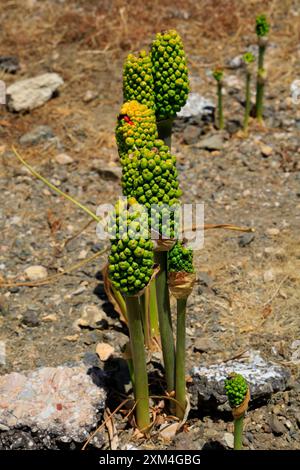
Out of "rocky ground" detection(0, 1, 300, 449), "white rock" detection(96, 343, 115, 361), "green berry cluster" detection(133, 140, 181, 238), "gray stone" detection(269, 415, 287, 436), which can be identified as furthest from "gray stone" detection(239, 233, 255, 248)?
"green berry cluster" detection(133, 140, 181, 238)

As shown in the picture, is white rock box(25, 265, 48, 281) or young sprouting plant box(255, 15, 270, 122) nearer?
white rock box(25, 265, 48, 281)

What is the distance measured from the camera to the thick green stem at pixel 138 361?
2.70m

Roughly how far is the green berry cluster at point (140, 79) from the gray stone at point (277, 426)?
1.53 m

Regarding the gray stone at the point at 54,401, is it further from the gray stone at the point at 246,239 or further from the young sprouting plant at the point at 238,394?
the gray stone at the point at 246,239

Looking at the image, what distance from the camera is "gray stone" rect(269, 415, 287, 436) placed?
3180 millimetres

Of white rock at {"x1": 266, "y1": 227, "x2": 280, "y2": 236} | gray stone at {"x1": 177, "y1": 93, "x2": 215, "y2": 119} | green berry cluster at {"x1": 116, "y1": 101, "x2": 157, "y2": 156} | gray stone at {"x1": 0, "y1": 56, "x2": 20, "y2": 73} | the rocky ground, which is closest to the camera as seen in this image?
green berry cluster at {"x1": 116, "y1": 101, "x2": 157, "y2": 156}

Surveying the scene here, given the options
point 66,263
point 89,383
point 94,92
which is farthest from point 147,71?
point 94,92

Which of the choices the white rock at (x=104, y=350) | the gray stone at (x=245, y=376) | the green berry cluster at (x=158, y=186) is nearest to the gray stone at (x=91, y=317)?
the white rock at (x=104, y=350)

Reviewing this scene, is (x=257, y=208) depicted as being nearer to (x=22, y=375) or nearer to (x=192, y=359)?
(x=192, y=359)

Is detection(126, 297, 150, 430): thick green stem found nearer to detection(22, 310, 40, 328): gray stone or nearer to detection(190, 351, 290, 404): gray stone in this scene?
detection(190, 351, 290, 404): gray stone

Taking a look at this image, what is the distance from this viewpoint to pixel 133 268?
2449mm

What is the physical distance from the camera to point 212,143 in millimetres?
5207

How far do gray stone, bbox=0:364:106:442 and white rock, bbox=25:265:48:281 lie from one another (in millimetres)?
848

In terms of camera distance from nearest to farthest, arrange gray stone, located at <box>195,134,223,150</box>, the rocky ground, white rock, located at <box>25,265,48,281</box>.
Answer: the rocky ground → white rock, located at <box>25,265,48,281</box> → gray stone, located at <box>195,134,223,150</box>
